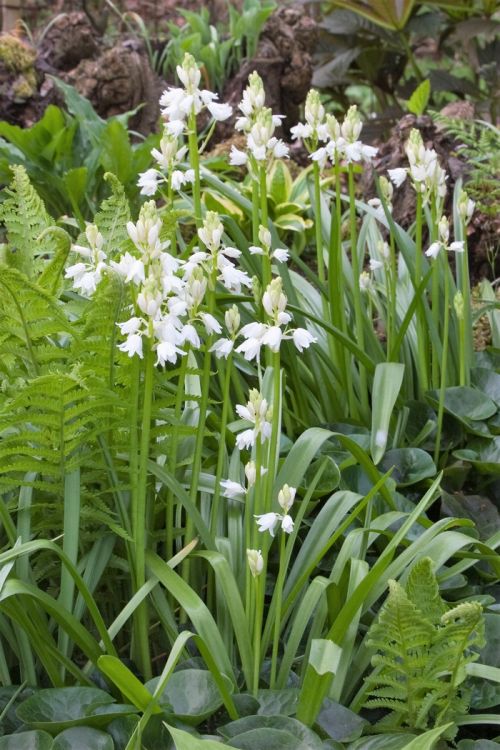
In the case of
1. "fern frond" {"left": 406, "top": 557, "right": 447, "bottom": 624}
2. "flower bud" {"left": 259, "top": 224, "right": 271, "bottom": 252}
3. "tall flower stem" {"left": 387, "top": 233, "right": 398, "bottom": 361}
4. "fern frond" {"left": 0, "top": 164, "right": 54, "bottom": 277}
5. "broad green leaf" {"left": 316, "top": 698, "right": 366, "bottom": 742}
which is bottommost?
"broad green leaf" {"left": 316, "top": 698, "right": 366, "bottom": 742}

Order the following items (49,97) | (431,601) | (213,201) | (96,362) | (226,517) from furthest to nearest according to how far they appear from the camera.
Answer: (49,97) → (213,201) → (226,517) → (96,362) → (431,601)

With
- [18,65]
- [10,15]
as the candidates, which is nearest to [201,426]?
[18,65]

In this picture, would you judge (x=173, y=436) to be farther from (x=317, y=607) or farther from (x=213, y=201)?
(x=213, y=201)

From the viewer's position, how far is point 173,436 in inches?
69.9

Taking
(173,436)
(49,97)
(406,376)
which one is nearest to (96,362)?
(173,436)

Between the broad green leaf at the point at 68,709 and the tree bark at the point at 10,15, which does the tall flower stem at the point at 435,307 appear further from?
the tree bark at the point at 10,15

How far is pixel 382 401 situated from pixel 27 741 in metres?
1.11

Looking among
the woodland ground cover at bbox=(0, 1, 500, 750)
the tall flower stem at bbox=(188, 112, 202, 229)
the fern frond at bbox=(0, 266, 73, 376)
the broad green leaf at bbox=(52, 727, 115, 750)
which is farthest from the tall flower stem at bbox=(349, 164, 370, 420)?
the broad green leaf at bbox=(52, 727, 115, 750)

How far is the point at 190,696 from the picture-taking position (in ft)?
5.05

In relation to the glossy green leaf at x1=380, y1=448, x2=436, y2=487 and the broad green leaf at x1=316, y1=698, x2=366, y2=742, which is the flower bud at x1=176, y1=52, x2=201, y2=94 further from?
the broad green leaf at x1=316, y1=698, x2=366, y2=742

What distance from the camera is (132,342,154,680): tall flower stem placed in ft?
5.10

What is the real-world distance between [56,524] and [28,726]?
38cm

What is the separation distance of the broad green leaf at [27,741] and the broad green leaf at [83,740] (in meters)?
0.02

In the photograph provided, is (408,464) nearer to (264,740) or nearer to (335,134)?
(335,134)
